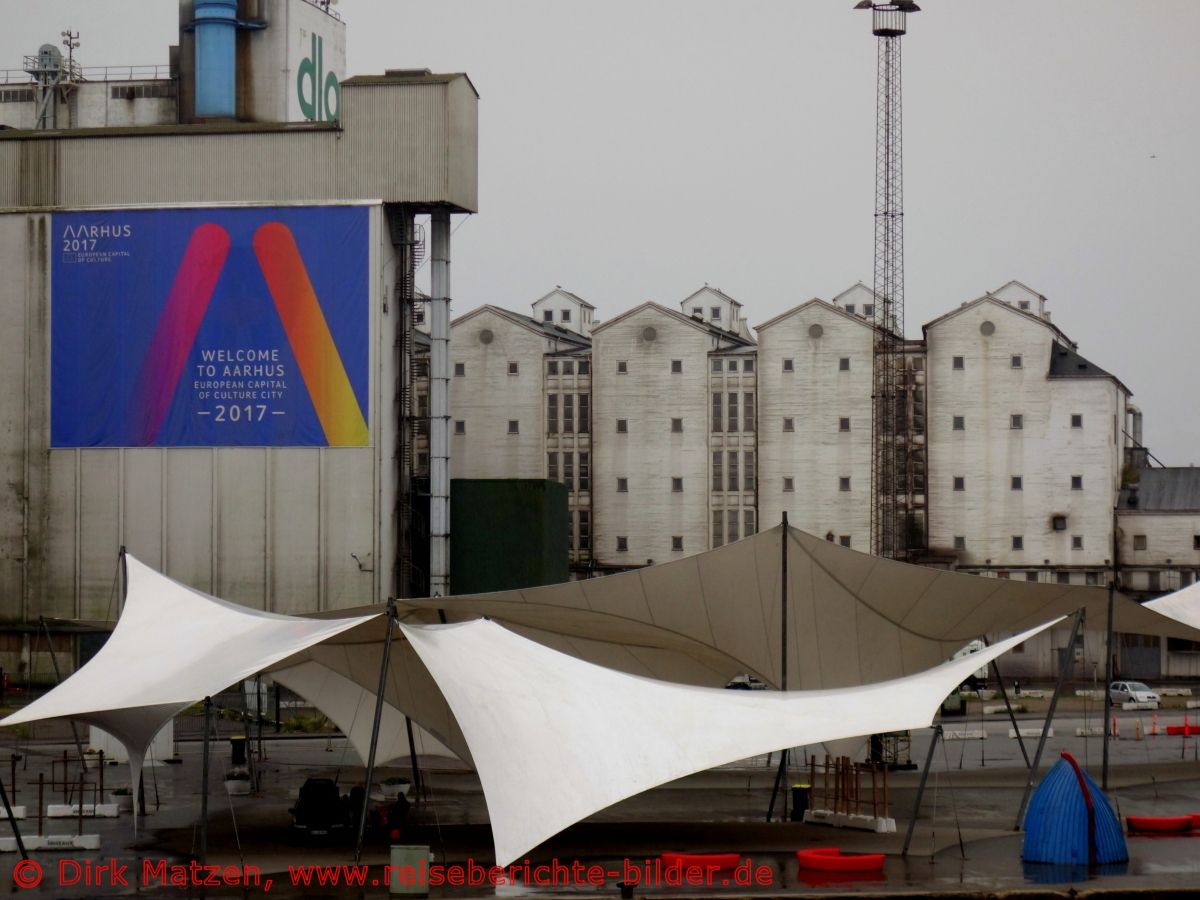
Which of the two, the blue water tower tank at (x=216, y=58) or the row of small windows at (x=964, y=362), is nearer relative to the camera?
the blue water tower tank at (x=216, y=58)

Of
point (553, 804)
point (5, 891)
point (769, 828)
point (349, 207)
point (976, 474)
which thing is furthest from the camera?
point (976, 474)

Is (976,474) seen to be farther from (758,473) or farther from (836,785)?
(836,785)

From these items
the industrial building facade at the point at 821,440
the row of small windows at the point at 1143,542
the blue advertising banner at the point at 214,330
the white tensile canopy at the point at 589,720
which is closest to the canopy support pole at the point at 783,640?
the white tensile canopy at the point at 589,720

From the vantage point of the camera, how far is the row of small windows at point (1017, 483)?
102 m

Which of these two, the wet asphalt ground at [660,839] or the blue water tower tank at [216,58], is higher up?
the blue water tower tank at [216,58]

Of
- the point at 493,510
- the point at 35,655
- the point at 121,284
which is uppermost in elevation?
the point at 121,284

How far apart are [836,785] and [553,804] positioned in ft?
39.4

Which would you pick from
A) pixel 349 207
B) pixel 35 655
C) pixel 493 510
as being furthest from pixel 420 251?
pixel 35 655

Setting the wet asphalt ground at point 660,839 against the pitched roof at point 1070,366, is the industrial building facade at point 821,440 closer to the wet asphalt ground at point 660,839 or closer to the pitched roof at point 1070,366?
the pitched roof at point 1070,366

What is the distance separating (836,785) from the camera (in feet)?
121

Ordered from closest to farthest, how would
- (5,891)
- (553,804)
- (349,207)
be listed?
(553,804) < (5,891) < (349,207)

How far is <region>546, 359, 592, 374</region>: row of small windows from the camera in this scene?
10606 centimetres

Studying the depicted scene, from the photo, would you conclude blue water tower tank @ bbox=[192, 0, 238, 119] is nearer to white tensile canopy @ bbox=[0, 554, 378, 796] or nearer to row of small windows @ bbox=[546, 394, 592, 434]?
row of small windows @ bbox=[546, 394, 592, 434]

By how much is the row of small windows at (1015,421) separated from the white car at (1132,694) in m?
22.0
